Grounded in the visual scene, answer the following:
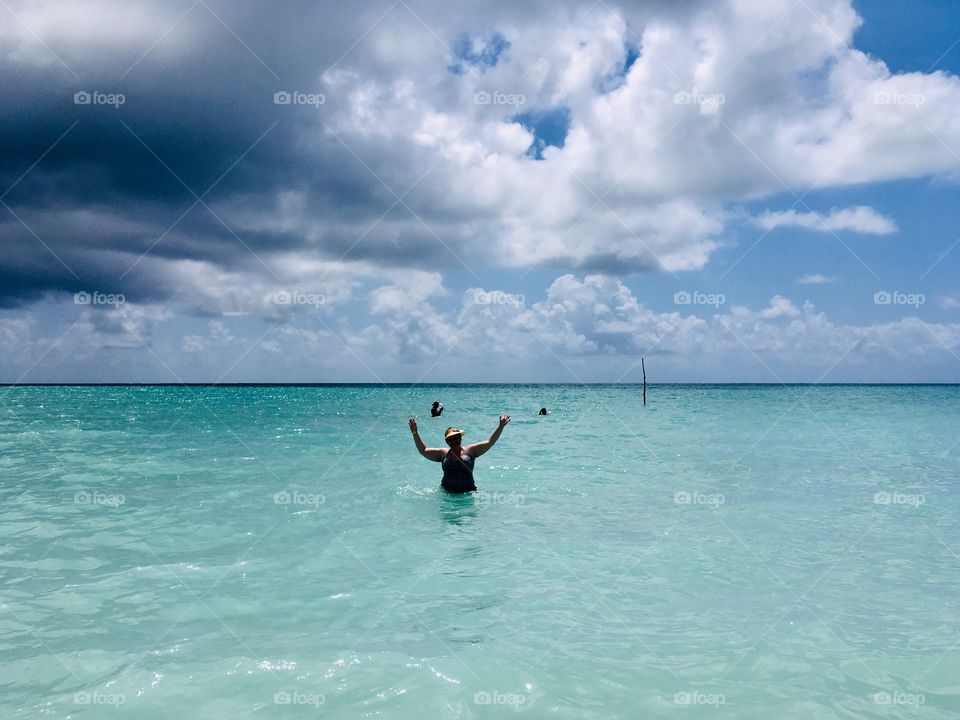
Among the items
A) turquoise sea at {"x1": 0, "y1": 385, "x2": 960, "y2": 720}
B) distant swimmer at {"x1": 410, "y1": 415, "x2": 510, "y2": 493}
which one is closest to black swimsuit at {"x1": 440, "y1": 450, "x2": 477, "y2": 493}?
distant swimmer at {"x1": 410, "y1": 415, "x2": 510, "y2": 493}

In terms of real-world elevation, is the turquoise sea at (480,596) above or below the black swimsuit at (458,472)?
below

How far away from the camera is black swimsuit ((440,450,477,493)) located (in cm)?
1305

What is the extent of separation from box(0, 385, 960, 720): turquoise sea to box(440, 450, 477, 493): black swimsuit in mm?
268

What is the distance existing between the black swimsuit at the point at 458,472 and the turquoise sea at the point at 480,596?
268 millimetres

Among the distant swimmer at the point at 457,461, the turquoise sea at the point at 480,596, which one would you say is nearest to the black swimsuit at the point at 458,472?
the distant swimmer at the point at 457,461

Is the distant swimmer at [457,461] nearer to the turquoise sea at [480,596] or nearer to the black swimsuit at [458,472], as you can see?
the black swimsuit at [458,472]

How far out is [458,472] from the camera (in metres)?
13.1

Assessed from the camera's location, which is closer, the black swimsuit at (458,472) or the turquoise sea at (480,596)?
the turquoise sea at (480,596)

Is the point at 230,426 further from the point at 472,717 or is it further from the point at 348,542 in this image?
the point at 472,717

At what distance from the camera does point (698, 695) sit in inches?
201

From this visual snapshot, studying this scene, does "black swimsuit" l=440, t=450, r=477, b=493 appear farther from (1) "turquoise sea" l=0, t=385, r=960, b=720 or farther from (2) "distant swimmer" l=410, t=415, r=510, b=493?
(1) "turquoise sea" l=0, t=385, r=960, b=720

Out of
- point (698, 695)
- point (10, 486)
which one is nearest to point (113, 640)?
point (698, 695)

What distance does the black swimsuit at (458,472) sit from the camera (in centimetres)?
1305

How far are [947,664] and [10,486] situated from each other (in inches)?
704
